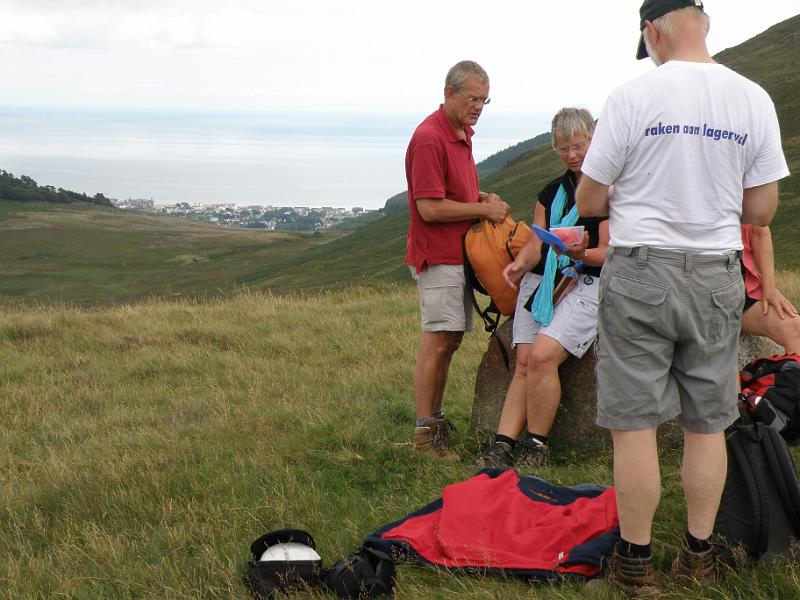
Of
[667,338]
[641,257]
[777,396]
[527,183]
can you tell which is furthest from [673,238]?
[527,183]

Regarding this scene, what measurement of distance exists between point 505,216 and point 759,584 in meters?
3.05

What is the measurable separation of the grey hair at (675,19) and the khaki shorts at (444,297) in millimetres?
2923

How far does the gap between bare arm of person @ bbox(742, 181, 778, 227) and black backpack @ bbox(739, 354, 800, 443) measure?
5.96 feet

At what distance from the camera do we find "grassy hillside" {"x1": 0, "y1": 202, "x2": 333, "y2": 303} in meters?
74.1

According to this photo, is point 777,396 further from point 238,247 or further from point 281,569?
point 238,247

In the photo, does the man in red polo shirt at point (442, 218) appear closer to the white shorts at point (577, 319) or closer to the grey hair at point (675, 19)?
the white shorts at point (577, 319)

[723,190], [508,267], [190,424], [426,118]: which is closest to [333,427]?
[190,424]

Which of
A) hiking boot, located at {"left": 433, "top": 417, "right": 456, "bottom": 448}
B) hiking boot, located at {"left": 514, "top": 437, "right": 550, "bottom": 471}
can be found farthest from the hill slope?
hiking boot, located at {"left": 514, "top": 437, "right": 550, "bottom": 471}

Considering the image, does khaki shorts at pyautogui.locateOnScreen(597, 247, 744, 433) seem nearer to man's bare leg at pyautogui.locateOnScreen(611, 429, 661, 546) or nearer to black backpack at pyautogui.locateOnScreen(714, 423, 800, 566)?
man's bare leg at pyautogui.locateOnScreen(611, 429, 661, 546)

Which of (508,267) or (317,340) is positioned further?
(317,340)

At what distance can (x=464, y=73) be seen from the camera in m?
5.88

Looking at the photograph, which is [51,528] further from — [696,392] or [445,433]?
[696,392]

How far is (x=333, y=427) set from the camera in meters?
6.75

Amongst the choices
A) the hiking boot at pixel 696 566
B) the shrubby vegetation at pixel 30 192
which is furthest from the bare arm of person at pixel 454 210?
the shrubby vegetation at pixel 30 192
